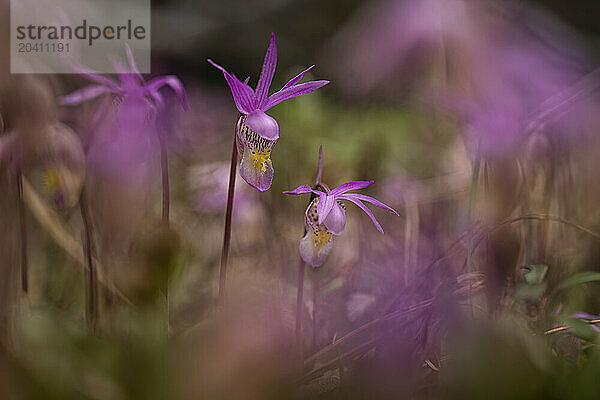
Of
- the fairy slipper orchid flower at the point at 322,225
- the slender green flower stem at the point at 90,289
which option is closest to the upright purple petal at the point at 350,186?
the fairy slipper orchid flower at the point at 322,225

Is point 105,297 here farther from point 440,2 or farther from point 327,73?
point 327,73

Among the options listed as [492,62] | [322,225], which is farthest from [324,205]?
[492,62]

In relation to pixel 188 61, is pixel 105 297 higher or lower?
lower

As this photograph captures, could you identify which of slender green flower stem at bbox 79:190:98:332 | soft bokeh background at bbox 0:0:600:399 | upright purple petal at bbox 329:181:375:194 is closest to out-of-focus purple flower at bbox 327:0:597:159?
soft bokeh background at bbox 0:0:600:399

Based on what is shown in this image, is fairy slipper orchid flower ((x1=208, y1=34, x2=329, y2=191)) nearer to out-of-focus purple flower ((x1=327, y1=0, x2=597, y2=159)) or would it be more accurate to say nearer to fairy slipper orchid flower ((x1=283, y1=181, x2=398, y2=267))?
fairy slipper orchid flower ((x1=283, y1=181, x2=398, y2=267))

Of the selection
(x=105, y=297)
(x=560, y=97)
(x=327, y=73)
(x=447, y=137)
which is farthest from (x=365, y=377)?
(x=327, y=73)

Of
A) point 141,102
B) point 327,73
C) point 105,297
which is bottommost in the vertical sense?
point 105,297

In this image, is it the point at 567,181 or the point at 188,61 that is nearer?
the point at 567,181
